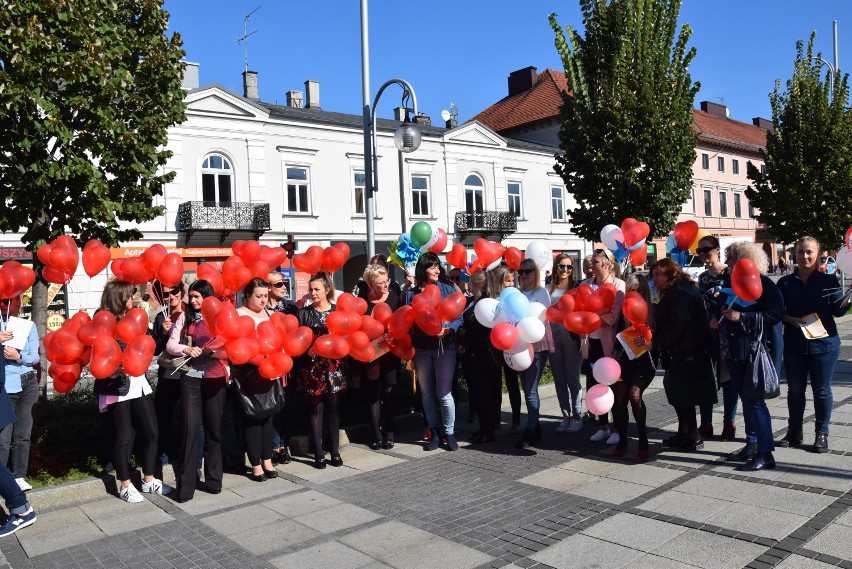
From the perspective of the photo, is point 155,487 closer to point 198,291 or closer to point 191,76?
point 198,291

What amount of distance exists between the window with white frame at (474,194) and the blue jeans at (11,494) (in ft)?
91.5

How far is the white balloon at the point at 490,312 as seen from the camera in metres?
6.35

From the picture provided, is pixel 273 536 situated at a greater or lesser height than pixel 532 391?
lesser

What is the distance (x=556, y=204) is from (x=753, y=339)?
30.8 meters

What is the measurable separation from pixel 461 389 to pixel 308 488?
3.71 m

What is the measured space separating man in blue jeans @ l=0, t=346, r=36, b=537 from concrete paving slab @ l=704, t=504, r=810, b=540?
4.83 m

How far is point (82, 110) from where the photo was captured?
7676 millimetres

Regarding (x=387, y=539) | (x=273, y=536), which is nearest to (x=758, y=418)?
(x=387, y=539)

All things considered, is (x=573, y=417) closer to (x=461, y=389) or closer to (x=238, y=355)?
(x=461, y=389)

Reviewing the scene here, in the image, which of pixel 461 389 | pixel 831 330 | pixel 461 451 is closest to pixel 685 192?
pixel 461 389

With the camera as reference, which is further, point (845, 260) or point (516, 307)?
point (845, 260)

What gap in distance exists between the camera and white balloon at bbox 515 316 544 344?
6113 millimetres

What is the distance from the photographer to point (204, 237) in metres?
24.6

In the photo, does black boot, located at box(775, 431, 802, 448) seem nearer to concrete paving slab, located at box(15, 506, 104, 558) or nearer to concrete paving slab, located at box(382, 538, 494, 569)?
concrete paving slab, located at box(382, 538, 494, 569)
